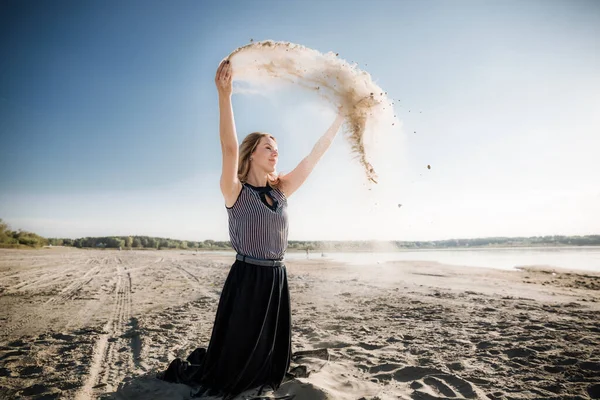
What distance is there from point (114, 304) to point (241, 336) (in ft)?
20.7

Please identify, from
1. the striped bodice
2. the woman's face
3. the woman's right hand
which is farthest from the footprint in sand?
the woman's right hand

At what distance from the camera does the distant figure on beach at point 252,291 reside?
2529 millimetres

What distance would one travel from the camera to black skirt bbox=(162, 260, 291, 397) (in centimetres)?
258

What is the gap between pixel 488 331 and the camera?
16.1 ft

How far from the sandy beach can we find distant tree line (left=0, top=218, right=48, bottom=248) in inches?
1282

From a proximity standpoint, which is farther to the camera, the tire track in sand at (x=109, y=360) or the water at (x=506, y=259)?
the water at (x=506, y=259)

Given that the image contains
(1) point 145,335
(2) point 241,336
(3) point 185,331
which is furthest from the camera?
(3) point 185,331

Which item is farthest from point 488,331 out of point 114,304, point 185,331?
point 114,304

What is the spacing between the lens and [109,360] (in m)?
3.70

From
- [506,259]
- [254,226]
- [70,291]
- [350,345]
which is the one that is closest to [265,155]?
[254,226]

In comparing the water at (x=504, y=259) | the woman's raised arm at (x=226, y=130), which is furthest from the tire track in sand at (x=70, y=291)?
the water at (x=504, y=259)

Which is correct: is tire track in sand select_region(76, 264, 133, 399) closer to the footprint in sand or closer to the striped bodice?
the striped bodice

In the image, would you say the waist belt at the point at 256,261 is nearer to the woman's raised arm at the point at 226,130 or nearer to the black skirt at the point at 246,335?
the black skirt at the point at 246,335

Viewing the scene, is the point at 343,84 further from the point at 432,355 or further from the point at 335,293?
the point at 335,293
